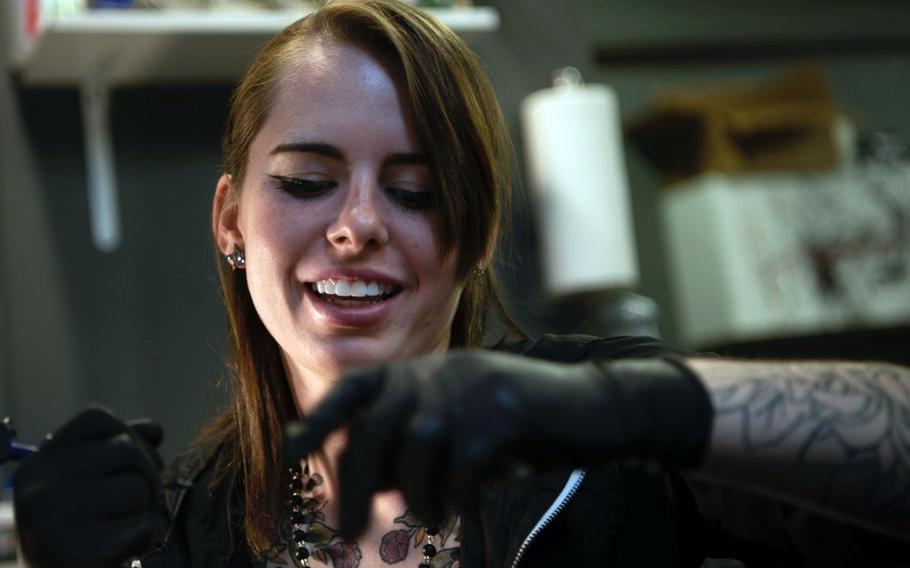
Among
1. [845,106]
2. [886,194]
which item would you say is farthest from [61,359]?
[845,106]

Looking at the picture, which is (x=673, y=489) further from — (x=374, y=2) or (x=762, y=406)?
(x=374, y=2)

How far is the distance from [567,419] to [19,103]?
7.11 ft

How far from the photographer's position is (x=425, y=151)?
1.35m

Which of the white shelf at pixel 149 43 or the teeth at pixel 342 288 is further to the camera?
the white shelf at pixel 149 43

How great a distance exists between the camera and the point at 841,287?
3.96 meters

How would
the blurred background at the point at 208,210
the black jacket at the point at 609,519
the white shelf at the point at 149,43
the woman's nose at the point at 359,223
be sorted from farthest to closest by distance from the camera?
1. the blurred background at the point at 208,210
2. the white shelf at the point at 149,43
3. the woman's nose at the point at 359,223
4. the black jacket at the point at 609,519

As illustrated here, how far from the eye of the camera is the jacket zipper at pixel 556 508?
1.26 meters

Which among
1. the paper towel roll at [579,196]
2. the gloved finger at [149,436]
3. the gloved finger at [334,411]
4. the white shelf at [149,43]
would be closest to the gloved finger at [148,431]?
the gloved finger at [149,436]

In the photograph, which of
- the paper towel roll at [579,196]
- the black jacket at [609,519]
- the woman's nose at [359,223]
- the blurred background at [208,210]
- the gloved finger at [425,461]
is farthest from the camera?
the paper towel roll at [579,196]

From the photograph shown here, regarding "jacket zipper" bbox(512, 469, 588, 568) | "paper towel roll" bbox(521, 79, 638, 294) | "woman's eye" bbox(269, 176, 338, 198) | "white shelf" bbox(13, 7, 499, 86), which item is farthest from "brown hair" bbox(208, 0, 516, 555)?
"paper towel roll" bbox(521, 79, 638, 294)

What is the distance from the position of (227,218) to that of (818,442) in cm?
85

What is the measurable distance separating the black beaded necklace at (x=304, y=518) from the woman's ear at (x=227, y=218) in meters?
0.29

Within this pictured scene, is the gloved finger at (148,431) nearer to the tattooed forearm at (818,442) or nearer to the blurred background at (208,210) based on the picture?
the tattooed forearm at (818,442)

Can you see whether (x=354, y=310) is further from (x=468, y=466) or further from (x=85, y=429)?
(x=468, y=466)
